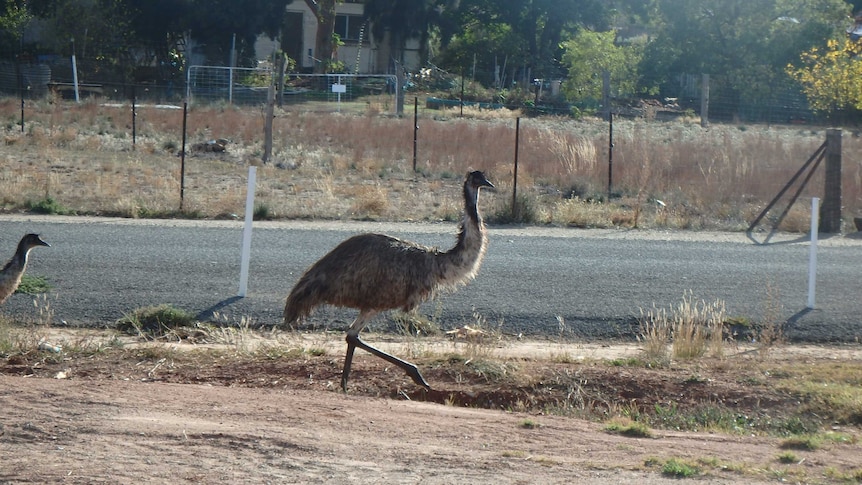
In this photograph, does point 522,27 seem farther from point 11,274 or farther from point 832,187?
point 11,274

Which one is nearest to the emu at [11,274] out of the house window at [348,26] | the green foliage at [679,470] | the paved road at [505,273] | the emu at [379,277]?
the paved road at [505,273]

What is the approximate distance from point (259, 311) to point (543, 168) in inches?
570

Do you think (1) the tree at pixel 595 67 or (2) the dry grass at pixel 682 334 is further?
(1) the tree at pixel 595 67

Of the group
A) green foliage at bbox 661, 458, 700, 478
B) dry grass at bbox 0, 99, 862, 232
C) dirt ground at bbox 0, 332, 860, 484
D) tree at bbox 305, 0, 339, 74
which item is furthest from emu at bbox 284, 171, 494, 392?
tree at bbox 305, 0, 339, 74

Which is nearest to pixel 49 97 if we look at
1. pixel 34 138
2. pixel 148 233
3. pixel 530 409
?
pixel 34 138

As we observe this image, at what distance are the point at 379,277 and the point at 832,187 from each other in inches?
526

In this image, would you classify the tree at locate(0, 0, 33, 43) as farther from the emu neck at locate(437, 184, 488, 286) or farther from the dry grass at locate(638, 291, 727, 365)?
the emu neck at locate(437, 184, 488, 286)

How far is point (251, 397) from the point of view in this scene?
8.00 meters

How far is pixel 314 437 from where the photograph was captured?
6.68m

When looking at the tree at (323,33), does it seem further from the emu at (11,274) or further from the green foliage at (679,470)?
the green foliage at (679,470)

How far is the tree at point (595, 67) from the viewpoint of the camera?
5531cm

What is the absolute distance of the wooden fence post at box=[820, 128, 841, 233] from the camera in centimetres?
1952

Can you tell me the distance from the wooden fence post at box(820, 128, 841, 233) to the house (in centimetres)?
4825

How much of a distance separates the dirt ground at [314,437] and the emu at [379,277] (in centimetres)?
64
